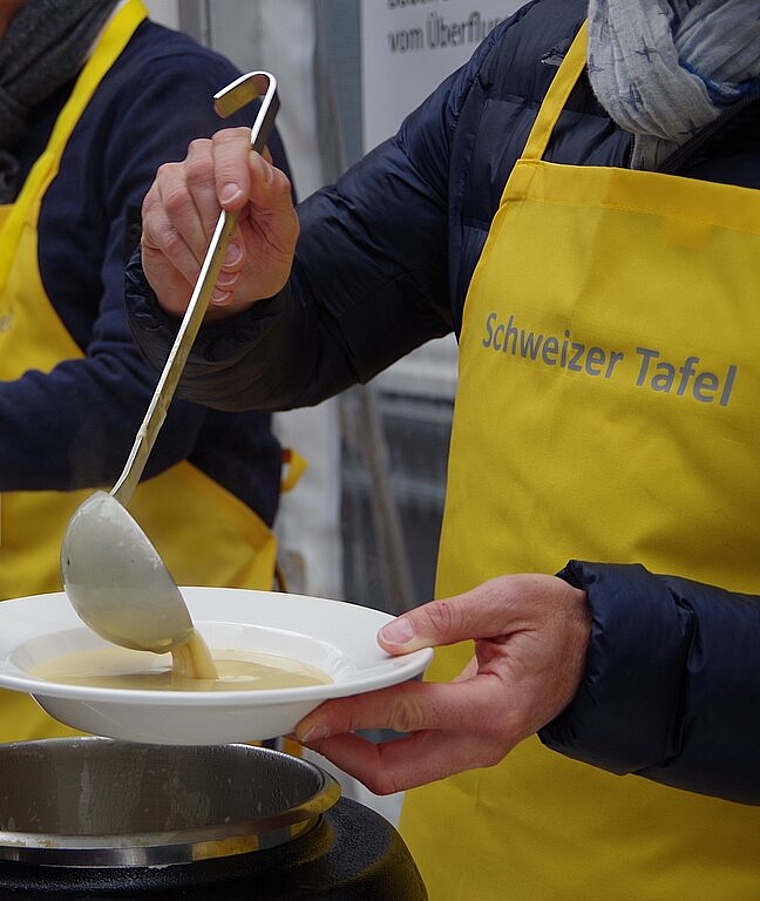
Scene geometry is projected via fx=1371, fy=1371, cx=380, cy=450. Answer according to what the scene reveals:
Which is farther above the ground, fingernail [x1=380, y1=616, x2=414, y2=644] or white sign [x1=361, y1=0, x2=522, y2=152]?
white sign [x1=361, y1=0, x2=522, y2=152]

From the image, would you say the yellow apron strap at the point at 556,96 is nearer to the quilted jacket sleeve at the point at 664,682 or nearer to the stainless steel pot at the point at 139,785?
the quilted jacket sleeve at the point at 664,682

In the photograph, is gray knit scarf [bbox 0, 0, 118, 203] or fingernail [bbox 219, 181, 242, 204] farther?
gray knit scarf [bbox 0, 0, 118, 203]

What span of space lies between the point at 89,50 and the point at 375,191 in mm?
574

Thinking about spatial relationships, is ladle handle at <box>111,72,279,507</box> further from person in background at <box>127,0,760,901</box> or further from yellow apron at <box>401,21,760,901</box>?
yellow apron at <box>401,21,760,901</box>

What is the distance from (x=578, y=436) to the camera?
3.45 ft

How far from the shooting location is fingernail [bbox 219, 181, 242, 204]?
99cm

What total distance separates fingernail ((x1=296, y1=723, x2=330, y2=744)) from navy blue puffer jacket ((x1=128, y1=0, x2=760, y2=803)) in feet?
0.58

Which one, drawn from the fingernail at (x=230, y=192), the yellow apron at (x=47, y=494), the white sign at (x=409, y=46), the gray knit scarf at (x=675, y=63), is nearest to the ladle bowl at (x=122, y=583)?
the fingernail at (x=230, y=192)

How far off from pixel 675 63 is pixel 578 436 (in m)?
0.28

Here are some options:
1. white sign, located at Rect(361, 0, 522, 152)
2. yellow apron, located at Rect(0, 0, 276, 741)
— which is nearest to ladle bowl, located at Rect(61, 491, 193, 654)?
yellow apron, located at Rect(0, 0, 276, 741)

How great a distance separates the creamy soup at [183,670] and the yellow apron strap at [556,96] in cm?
49

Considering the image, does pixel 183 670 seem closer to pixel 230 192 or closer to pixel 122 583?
pixel 122 583

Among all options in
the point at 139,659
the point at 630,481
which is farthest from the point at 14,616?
the point at 630,481

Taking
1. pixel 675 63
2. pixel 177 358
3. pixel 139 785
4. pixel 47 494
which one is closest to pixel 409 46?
pixel 47 494
